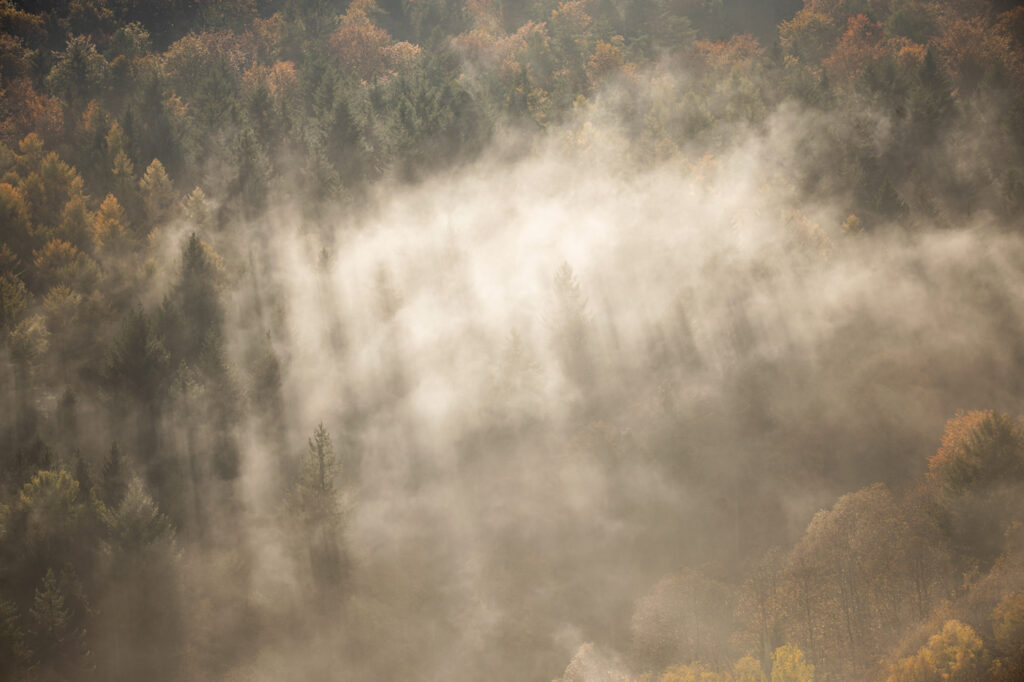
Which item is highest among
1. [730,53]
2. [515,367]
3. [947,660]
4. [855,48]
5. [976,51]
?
[730,53]

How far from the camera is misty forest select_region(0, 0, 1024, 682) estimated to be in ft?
121

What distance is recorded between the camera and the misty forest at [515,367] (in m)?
36.8

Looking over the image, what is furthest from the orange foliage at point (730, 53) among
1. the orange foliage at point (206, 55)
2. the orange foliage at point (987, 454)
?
the orange foliage at point (206, 55)

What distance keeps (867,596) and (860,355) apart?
1872 centimetres

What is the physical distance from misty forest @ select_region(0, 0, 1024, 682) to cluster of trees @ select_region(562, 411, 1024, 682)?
6.7 inches

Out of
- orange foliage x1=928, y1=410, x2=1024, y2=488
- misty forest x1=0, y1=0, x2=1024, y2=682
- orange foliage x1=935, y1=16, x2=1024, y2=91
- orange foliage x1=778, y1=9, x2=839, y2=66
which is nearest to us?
misty forest x1=0, y1=0, x2=1024, y2=682

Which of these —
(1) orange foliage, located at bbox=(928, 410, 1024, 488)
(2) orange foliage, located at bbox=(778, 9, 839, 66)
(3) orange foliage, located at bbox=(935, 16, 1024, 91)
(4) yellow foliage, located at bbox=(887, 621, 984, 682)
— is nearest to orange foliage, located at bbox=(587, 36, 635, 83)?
(2) orange foliage, located at bbox=(778, 9, 839, 66)

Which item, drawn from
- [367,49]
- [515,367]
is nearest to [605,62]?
[367,49]

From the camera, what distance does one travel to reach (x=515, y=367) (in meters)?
48.2

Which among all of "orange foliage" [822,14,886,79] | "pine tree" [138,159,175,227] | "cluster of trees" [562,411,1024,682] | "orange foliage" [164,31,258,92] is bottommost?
"cluster of trees" [562,411,1024,682]

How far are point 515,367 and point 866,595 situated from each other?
81.5 feet

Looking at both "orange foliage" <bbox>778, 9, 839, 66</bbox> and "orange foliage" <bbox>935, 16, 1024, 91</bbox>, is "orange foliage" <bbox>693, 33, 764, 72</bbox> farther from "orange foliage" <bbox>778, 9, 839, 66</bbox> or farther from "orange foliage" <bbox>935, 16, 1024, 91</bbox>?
"orange foliage" <bbox>935, 16, 1024, 91</bbox>

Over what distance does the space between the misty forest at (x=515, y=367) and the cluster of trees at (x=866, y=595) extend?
0.17m

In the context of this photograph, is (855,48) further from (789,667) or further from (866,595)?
(789,667)
